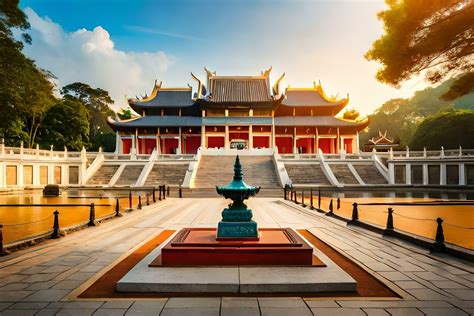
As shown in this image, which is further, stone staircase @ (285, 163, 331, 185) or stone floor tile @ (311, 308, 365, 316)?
stone staircase @ (285, 163, 331, 185)

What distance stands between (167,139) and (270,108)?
15395mm

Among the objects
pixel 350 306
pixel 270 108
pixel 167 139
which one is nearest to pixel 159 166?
pixel 167 139

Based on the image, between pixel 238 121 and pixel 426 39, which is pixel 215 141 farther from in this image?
Result: pixel 426 39

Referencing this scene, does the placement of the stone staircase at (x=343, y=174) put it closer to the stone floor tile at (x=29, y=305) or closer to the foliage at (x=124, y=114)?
the stone floor tile at (x=29, y=305)

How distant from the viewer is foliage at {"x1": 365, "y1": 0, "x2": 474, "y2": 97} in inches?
297

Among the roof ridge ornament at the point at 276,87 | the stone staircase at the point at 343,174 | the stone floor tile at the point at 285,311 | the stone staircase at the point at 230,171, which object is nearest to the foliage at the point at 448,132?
the stone staircase at the point at 343,174

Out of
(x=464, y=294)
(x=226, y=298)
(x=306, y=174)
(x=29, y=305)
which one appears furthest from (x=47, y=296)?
(x=306, y=174)

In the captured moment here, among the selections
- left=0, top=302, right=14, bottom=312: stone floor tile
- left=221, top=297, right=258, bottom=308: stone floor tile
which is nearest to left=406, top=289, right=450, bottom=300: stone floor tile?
left=221, top=297, right=258, bottom=308: stone floor tile

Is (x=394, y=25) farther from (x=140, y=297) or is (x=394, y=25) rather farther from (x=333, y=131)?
(x=333, y=131)

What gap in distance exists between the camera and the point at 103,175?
96.2 ft

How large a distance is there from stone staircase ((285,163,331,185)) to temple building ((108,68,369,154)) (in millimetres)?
9579

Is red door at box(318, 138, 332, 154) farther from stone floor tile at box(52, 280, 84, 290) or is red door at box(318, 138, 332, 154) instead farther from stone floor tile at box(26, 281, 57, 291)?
stone floor tile at box(26, 281, 57, 291)

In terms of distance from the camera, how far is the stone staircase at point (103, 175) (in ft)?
93.0

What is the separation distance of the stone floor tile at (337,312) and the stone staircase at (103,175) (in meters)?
27.6
